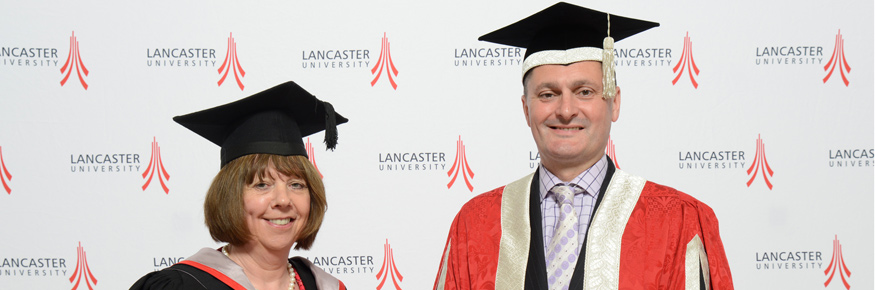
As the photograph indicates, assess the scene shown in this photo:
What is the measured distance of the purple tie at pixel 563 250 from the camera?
2.16 m

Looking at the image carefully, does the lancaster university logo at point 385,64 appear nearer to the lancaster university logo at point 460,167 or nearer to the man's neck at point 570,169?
the lancaster university logo at point 460,167

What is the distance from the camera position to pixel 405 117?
13.1 feet

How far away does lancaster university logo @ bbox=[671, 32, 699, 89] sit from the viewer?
13.1ft

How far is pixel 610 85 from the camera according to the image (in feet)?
7.38

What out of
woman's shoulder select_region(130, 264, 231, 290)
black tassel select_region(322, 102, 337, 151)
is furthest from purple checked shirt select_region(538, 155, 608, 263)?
woman's shoulder select_region(130, 264, 231, 290)

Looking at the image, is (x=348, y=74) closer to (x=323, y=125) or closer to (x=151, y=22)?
(x=151, y=22)

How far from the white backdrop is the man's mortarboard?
5.14 ft

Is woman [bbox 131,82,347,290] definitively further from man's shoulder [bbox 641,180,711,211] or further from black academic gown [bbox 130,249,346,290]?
man's shoulder [bbox 641,180,711,211]

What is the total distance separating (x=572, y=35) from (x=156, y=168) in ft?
8.58

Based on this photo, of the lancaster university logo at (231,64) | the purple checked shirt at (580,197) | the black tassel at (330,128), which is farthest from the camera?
the lancaster university logo at (231,64)

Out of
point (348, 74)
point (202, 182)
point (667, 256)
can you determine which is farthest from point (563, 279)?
point (202, 182)

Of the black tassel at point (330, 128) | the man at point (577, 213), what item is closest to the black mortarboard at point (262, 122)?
the black tassel at point (330, 128)

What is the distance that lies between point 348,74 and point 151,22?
112 cm

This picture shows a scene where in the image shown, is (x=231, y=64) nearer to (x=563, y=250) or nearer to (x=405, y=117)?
(x=405, y=117)
